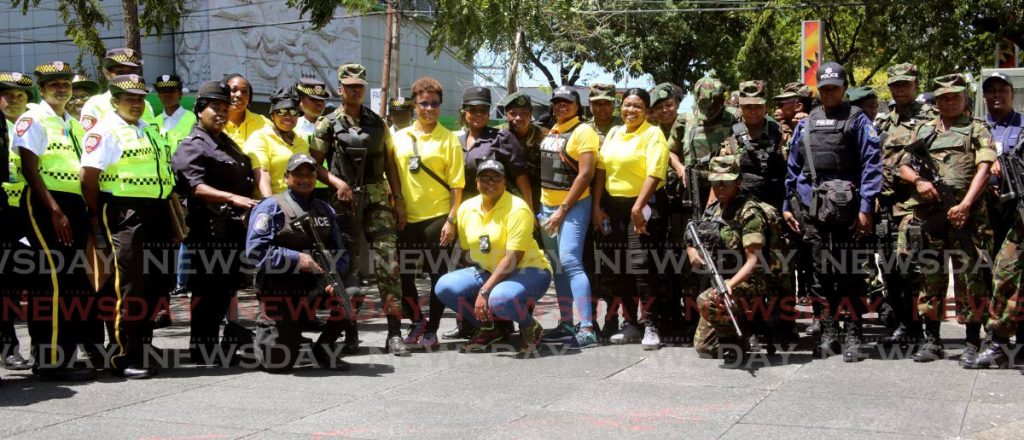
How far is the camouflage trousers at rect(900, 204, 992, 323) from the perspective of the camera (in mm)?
6824

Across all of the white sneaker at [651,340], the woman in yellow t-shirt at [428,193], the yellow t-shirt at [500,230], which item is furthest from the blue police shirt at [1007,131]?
the woman in yellow t-shirt at [428,193]

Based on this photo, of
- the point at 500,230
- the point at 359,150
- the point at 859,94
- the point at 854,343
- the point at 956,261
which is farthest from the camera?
the point at 859,94

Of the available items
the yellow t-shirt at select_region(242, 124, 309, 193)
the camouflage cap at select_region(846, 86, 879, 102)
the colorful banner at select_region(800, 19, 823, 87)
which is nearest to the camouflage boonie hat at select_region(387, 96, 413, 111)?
the yellow t-shirt at select_region(242, 124, 309, 193)

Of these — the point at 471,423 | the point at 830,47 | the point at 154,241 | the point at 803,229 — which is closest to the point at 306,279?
the point at 154,241

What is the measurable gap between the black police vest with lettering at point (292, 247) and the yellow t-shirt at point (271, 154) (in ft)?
2.03

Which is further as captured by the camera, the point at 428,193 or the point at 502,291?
the point at 428,193

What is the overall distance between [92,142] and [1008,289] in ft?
18.7

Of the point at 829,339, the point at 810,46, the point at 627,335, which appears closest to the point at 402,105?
the point at 627,335

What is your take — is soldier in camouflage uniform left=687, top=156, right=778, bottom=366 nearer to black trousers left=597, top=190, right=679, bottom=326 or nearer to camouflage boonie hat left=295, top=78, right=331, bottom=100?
black trousers left=597, top=190, right=679, bottom=326

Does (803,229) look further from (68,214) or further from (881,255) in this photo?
(68,214)

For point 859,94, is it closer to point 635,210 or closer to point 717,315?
point 635,210

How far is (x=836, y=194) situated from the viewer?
23.0 feet

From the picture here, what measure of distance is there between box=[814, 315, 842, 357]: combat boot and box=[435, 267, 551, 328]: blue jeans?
6.28 ft

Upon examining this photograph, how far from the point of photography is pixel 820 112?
23.8 ft
